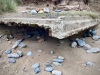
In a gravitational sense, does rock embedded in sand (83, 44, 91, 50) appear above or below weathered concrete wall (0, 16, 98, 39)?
below

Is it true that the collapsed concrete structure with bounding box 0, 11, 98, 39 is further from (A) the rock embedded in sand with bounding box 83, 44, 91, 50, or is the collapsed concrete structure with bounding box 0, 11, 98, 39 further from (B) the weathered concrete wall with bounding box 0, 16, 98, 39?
(A) the rock embedded in sand with bounding box 83, 44, 91, 50

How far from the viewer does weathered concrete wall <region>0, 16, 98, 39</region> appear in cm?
281

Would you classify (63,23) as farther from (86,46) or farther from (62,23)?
(86,46)

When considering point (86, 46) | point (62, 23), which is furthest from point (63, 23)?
point (86, 46)

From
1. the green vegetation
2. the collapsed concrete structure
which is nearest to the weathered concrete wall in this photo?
the collapsed concrete structure

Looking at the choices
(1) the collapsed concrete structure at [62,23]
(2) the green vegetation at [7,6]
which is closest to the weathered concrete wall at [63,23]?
(1) the collapsed concrete structure at [62,23]

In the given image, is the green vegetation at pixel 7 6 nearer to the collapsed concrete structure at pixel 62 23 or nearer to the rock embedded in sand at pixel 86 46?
the collapsed concrete structure at pixel 62 23

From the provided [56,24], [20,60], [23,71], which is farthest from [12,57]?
[56,24]

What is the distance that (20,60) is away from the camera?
299 centimetres

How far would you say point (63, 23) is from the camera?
9.41 feet

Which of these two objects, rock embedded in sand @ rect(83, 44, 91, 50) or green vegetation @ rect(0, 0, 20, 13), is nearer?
rock embedded in sand @ rect(83, 44, 91, 50)

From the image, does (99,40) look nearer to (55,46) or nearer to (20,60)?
(55,46)

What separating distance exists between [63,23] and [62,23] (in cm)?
3

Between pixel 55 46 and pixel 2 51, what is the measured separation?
0.92 meters
